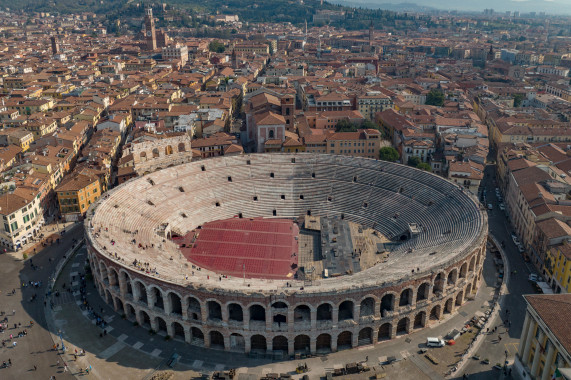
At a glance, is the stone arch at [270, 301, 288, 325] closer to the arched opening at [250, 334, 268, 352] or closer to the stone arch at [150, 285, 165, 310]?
the arched opening at [250, 334, 268, 352]

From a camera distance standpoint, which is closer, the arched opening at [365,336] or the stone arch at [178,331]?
the arched opening at [365,336]

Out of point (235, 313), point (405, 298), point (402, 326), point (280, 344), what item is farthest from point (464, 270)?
point (235, 313)

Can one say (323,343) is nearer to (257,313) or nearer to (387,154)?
(257,313)

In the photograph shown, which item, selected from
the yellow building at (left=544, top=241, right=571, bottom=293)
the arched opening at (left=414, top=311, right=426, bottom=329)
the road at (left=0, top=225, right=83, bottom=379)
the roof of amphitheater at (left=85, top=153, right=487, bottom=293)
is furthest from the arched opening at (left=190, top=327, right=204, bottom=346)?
the yellow building at (left=544, top=241, right=571, bottom=293)

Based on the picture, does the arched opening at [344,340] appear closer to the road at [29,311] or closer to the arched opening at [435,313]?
the arched opening at [435,313]

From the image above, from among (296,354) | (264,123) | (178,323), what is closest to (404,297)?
(296,354)

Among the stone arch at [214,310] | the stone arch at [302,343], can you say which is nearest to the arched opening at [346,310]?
the stone arch at [302,343]

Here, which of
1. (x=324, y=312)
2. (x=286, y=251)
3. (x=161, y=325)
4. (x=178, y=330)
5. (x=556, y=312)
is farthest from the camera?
(x=286, y=251)
